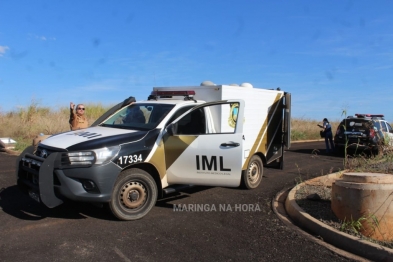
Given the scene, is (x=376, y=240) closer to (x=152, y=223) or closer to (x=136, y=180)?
(x=152, y=223)

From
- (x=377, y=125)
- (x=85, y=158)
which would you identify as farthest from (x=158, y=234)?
(x=377, y=125)

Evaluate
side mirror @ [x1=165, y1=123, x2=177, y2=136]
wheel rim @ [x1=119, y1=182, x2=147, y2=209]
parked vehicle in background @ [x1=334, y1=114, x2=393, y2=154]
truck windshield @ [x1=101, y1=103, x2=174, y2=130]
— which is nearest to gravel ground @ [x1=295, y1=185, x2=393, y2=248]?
side mirror @ [x1=165, y1=123, x2=177, y2=136]

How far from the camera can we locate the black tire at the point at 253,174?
7609mm

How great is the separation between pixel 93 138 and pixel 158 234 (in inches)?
68.3

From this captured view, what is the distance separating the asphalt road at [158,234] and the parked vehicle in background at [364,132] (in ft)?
29.4

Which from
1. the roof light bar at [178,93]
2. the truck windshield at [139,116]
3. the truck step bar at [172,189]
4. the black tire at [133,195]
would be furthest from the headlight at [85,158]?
the roof light bar at [178,93]

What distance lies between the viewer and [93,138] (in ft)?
17.2

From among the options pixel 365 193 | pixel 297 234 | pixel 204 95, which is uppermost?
pixel 204 95

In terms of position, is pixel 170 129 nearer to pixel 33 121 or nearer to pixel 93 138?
pixel 93 138

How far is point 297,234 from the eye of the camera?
5000 mm

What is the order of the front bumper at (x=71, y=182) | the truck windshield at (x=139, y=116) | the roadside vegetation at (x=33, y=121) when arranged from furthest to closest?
1. the roadside vegetation at (x=33, y=121)
2. the truck windshield at (x=139, y=116)
3. the front bumper at (x=71, y=182)

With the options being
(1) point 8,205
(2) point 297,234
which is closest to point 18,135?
(1) point 8,205

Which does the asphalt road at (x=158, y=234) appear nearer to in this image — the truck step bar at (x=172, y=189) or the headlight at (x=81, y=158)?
the truck step bar at (x=172, y=189)

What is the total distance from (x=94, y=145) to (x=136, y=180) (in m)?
0.88
